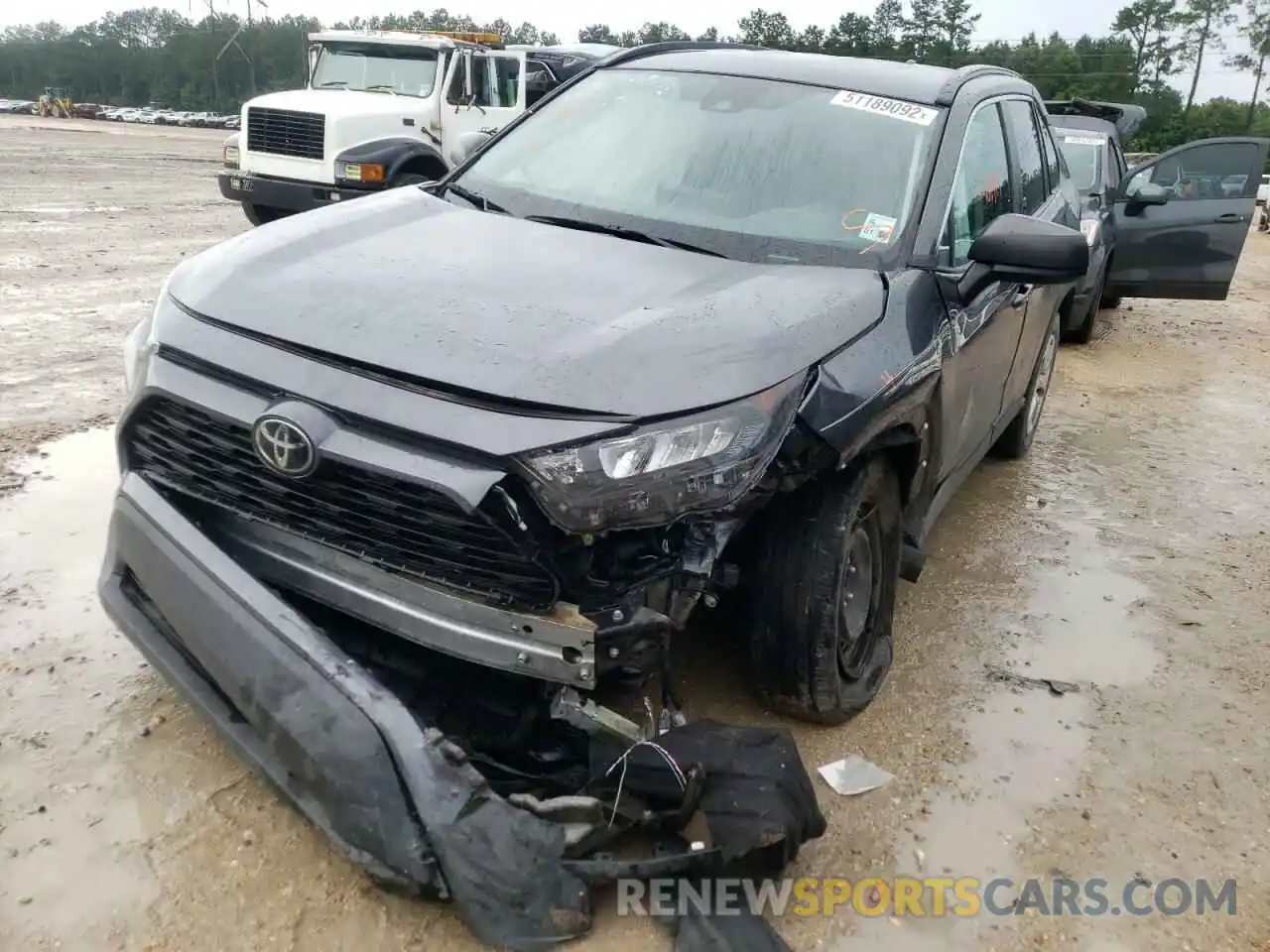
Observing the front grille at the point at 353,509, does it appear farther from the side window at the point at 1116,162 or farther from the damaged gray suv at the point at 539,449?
the side window at the point at 1116,162

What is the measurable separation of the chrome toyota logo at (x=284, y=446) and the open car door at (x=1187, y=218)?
7727 millimetres

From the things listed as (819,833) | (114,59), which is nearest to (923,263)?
(819,833)

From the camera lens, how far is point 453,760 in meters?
2.16

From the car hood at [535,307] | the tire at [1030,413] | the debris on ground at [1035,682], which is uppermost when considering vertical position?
the car hood at [535,307]

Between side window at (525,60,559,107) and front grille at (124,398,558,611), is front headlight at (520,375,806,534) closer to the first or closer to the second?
front grille at (124,398,558,611)

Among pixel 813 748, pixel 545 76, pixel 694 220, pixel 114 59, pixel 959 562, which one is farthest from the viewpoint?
pixel 114 59

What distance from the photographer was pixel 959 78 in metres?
3.83

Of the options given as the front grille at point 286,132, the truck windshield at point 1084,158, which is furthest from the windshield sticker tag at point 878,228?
the front grille at point 286,132

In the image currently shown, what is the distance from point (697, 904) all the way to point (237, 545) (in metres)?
1.39

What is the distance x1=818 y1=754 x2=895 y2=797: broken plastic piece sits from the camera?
2.87 m

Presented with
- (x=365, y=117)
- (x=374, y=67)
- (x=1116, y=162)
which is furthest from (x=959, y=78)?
(x=374, y=67)

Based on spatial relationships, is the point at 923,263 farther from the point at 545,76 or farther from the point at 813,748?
the point at 545,76

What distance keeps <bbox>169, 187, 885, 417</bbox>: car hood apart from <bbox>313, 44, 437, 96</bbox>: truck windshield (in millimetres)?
9931

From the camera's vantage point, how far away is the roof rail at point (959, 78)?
359 centimetres
